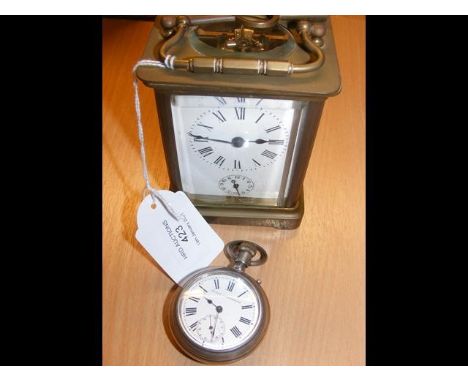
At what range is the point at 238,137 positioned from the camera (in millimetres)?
826

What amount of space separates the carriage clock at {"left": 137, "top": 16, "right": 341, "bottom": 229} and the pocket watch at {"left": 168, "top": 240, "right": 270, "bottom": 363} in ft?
0.57

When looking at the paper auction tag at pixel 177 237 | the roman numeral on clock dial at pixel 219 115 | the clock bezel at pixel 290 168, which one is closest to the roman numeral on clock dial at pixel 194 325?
the paper auction tag at pixel 177 237

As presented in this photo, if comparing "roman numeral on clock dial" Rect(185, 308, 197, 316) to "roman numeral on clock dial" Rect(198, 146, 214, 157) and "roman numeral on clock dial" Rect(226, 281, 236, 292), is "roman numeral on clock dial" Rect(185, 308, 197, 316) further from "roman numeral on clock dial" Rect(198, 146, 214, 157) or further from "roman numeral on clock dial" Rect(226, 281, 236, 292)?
"roman numeral on clock dial" Rect(198, 146, 214, 157)

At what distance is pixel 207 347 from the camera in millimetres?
799

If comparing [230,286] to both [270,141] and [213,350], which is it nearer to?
[213,350]

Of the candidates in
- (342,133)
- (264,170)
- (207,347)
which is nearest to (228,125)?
(264,170)

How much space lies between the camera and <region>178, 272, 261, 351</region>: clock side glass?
0.81 meters

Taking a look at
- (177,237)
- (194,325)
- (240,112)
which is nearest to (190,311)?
(194,325)

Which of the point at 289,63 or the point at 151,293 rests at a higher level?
the point at 289,63

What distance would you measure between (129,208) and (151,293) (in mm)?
207

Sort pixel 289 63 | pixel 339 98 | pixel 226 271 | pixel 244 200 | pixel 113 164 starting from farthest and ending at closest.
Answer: pixel 339 98
pixel 113 164
pixel 244 200
pixel 226 271
pixel 289 63

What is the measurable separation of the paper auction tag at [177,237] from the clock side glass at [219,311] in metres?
0.05

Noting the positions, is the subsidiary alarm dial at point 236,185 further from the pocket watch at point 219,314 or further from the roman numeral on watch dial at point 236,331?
the roman numeral on watch dial at point 236,331

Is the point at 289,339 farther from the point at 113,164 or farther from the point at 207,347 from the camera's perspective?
the point at 113,164
